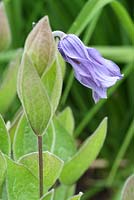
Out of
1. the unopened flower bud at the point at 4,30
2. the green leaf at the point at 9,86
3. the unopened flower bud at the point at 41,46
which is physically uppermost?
the unopened flower bud at the point at 41,46

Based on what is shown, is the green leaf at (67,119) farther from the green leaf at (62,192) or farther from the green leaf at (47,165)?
the green leaf at (47,165)

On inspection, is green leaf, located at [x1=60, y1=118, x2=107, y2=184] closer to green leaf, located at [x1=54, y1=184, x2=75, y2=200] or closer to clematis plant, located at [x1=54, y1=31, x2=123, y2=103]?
green leaf, located at [x1=54, y1=184, x2=75, y2=200]

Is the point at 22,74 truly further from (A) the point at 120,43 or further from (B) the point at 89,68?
(A) the point at 120,43

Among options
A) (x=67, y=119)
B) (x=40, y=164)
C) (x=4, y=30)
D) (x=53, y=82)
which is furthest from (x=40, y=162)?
(x=4, y=30)

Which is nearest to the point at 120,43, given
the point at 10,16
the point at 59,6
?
the point at 59,6

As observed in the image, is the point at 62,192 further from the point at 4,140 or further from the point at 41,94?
the point at 41,94

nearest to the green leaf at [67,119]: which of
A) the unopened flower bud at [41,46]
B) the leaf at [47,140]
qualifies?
the leaf at [47,140]
